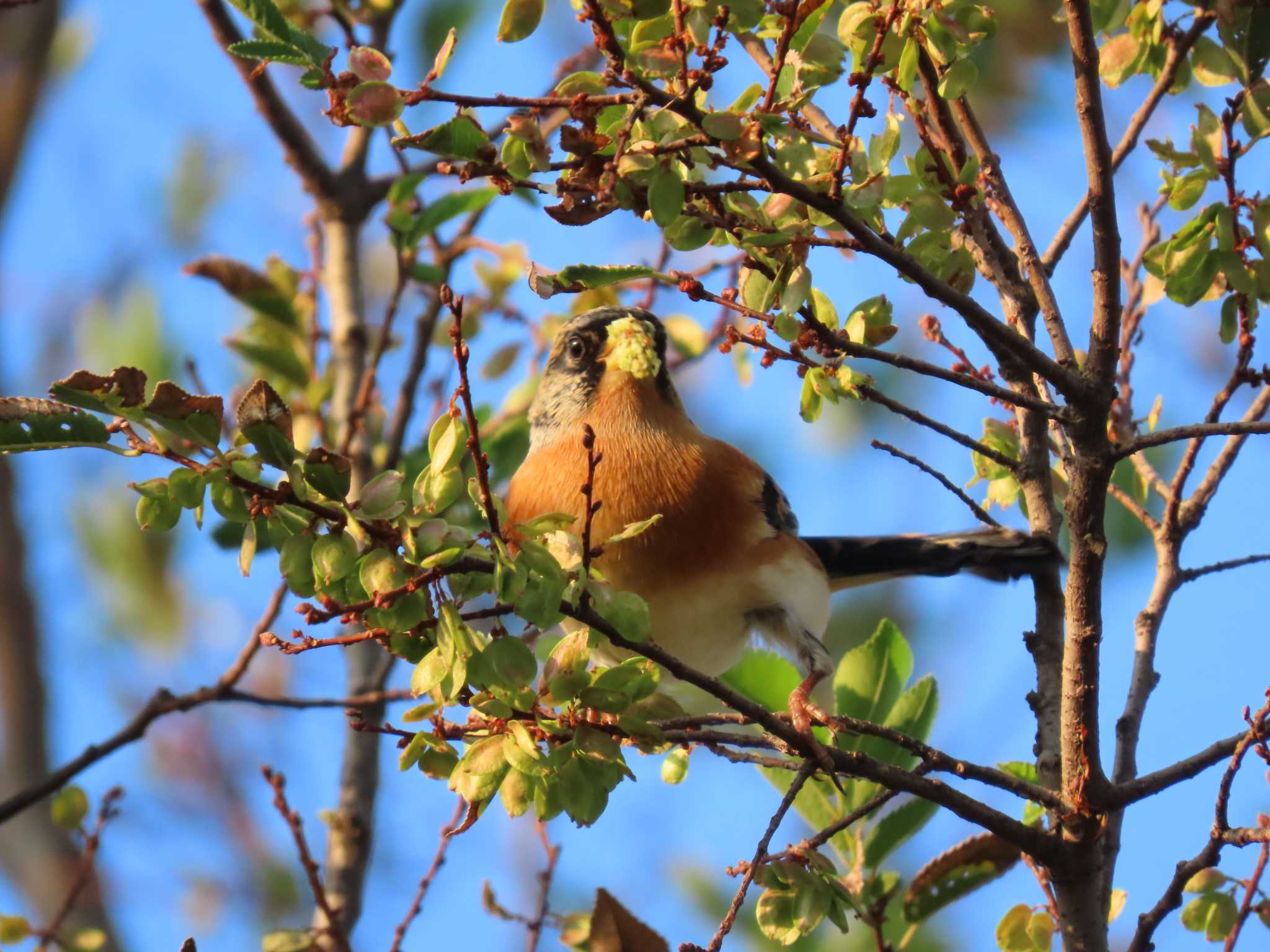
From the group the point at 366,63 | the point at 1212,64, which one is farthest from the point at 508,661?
the point at 1212,64

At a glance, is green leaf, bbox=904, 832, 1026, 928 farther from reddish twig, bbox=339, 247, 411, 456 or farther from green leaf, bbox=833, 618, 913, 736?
reddish twig, bbox=339, 247, 411, 456

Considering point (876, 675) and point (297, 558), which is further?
point (876, 675)

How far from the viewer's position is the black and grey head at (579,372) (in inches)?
164

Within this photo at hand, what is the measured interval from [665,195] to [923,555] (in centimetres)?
267

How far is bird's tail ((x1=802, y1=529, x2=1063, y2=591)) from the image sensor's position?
3.44 meters

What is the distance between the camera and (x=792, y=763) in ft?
7.38

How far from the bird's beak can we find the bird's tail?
81 cm

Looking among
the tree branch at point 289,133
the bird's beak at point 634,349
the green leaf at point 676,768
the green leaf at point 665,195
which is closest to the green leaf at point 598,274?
the green leaf at point 665,195

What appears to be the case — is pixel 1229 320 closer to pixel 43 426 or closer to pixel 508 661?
pixel 508 661

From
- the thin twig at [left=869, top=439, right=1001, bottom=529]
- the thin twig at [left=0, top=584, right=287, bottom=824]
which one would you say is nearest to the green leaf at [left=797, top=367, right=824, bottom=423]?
the thin twig at [left=869, top=439, right=1001, bottom=529]

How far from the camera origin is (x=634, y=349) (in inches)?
157

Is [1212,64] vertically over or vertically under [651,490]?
over

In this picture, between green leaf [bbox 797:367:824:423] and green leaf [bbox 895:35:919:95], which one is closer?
green leaf [bbox 895:35:919:95]

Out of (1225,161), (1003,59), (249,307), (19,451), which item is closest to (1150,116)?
(1225,161)
